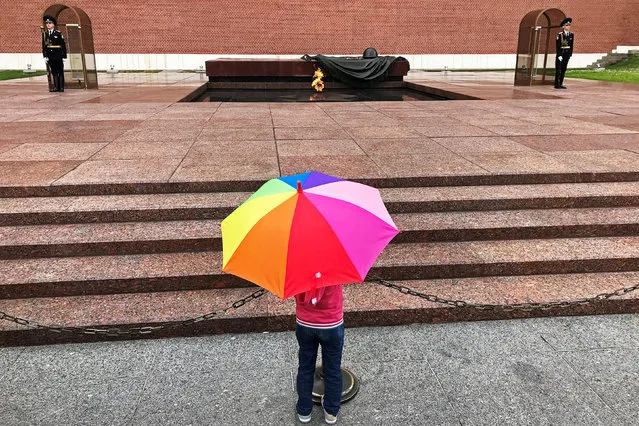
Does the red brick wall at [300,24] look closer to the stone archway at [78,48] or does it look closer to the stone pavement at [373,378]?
the stone archway at [78,48]

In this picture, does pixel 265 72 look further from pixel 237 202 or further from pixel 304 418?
pixel 304 418

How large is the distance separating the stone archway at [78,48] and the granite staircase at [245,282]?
1179 centimetres

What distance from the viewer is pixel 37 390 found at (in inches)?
131

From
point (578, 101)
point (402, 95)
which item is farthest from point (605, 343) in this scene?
point (402, 95)

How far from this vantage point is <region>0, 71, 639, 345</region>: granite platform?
423 centimetres

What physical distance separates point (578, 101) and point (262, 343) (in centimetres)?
1244

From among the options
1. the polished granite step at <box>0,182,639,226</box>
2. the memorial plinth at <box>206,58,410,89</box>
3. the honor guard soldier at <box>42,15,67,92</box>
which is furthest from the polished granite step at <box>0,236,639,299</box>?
the memorial plinth at <box>206,58,410,89</box>

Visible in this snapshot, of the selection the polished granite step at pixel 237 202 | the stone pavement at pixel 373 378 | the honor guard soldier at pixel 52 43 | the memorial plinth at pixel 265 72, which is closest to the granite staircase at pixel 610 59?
the memorial plinth at pixel 265 72

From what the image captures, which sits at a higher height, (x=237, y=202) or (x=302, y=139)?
(x=302, y=139)

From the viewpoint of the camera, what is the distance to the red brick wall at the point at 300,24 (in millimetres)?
26375

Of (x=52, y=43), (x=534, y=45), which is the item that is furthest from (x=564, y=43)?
(x=52, y=43)

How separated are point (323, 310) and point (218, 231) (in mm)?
2370

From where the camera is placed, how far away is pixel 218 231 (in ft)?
16.1

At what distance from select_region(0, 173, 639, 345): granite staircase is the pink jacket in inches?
50.3
